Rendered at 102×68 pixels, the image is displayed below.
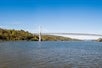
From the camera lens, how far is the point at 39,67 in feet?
71.5

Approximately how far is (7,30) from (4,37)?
25.5 meters

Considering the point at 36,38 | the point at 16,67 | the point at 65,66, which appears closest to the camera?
the point at 16,67

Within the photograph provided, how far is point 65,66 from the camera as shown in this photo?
23.0 metres

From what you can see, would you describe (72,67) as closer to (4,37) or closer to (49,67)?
(49,67)

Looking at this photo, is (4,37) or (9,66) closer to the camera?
(9,66)

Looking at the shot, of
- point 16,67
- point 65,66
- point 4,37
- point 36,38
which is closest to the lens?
point 16,67

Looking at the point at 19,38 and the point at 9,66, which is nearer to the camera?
the point at 9,66

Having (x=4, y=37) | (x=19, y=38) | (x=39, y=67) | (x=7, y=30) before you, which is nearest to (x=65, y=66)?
(x=39, y=67)

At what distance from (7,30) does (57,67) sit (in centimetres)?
15700

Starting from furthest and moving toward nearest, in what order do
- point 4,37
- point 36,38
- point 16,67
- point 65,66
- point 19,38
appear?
1. point 36,38
2. point 19,38
3. point 4,37
4. point 65,66
5. point 16,67

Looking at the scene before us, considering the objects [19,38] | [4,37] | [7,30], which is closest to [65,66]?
[4,37]

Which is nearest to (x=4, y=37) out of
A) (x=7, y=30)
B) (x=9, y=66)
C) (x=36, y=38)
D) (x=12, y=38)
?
(x=12, y=38)

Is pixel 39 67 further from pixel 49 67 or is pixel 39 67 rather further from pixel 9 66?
pixel 9 66

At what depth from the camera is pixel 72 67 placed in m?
22.4
